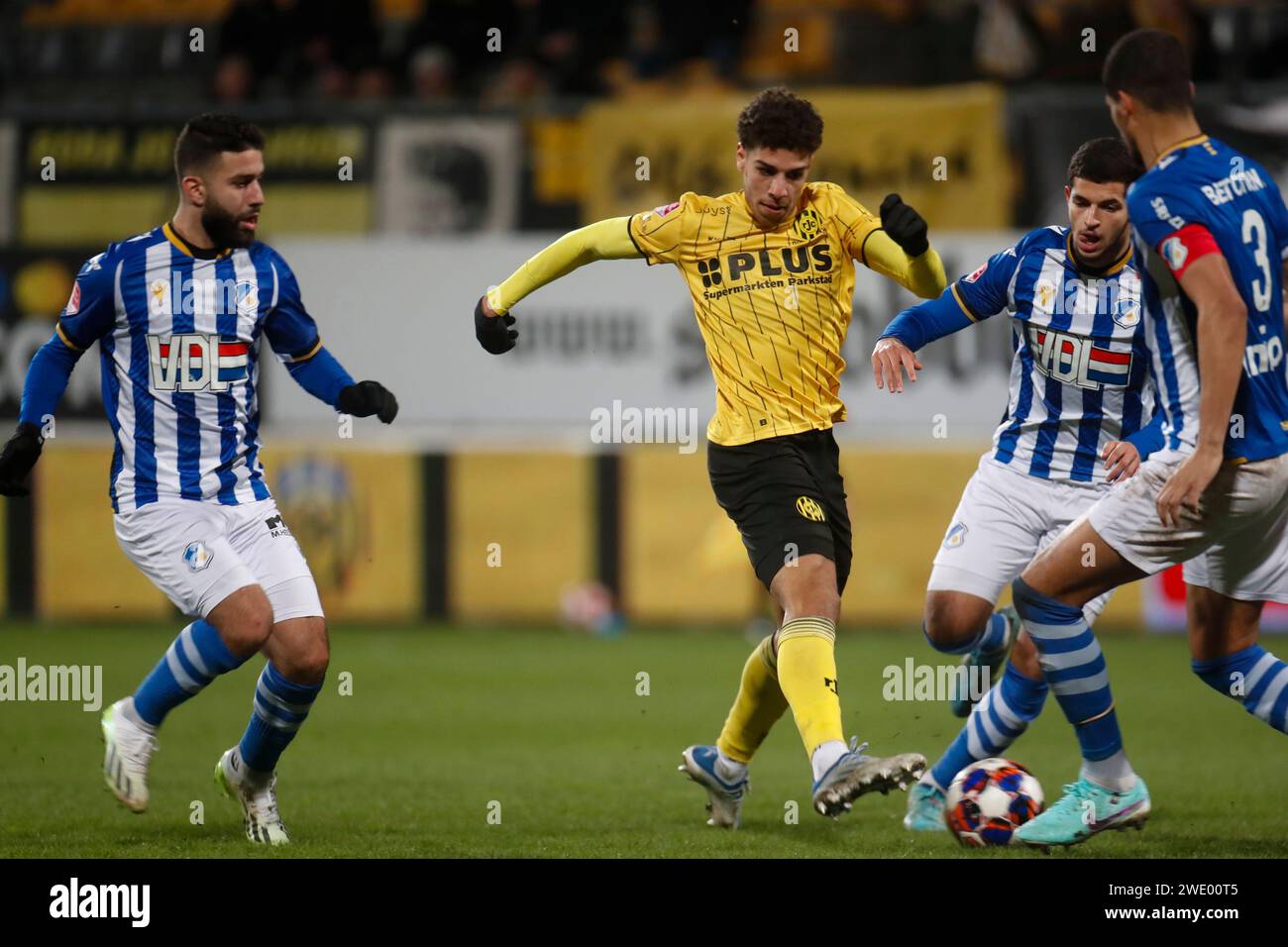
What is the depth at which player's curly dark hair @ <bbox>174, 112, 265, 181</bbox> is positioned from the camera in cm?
562

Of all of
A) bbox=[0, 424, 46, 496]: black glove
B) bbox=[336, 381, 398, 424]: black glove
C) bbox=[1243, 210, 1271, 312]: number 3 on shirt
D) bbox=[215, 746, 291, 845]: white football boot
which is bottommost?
bbox=[215, 746, 291, 845]: white football boot

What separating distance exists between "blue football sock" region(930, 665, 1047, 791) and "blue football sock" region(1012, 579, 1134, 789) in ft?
1.49

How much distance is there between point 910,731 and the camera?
26.8ft

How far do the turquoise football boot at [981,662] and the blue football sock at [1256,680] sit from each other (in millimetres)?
837

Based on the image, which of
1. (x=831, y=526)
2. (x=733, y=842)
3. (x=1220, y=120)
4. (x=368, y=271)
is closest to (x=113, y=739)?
(x=733, y=842)

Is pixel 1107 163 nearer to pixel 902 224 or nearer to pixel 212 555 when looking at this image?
pixel 902 224

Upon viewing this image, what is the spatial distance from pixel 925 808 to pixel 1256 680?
48.5 inches

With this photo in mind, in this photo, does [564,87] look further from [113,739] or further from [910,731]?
[113,739]

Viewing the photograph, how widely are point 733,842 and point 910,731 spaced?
277cm

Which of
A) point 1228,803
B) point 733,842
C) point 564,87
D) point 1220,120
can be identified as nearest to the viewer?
point 733,842

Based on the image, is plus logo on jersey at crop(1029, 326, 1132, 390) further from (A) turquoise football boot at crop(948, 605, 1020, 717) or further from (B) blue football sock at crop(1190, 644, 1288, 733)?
(B) blue football sock at crop(1190, 644, 1288, 733)

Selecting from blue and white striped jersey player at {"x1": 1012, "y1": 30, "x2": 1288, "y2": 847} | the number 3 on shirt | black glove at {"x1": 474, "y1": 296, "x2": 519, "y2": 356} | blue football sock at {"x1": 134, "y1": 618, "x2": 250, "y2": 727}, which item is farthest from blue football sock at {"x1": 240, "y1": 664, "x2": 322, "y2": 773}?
the number 3 on shirt

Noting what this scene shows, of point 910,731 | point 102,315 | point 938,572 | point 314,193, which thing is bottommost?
point 910,731

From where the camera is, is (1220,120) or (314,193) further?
(314,193)
